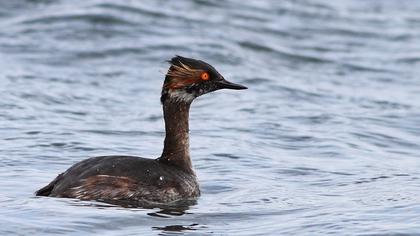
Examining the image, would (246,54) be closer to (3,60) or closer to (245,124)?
(3,60)

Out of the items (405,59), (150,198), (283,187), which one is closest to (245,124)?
(283,187)

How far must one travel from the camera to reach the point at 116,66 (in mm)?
17969

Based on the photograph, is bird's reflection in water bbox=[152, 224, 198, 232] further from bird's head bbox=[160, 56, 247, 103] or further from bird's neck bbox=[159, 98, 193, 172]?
bird's head bbox=[160, 56, 247, 103]

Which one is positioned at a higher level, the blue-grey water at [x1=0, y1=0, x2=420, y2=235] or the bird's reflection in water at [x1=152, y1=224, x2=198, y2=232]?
the blue-grey water at [x1=0, y1=0, x2=420, y2=235]

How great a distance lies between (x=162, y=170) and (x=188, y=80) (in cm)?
81

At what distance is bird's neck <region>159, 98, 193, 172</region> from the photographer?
392 inches

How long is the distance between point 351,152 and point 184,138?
281cm

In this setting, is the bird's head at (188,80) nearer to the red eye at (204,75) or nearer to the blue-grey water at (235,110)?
the red eye at (204,75)

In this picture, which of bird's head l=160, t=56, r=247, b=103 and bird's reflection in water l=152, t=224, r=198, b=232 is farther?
bird's head l=160, t=56, r=247, b=103

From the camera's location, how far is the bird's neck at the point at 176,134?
32.7 ft

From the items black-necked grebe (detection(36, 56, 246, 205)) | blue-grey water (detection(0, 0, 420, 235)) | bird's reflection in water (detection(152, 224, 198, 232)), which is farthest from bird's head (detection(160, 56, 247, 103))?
bird's reflection in water (detection(152, 224, 198, 232))

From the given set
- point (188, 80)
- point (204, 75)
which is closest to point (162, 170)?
point (188, 80)

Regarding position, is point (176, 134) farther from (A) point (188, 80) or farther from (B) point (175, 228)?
(B) point (175, 228)

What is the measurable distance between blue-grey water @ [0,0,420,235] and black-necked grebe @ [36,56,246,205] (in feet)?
0.57
